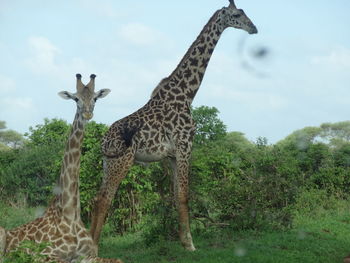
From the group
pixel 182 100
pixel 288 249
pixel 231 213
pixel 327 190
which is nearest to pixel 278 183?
pixel 231 213

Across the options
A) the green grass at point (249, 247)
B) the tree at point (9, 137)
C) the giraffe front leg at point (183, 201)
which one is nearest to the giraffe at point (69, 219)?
the green grass at point (249, 247)

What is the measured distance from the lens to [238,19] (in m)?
11.1

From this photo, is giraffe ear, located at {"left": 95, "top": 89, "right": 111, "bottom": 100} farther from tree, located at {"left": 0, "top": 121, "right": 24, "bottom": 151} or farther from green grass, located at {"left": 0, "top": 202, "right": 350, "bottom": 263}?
tree, located at {"left": 0, "top": 121, "right": 24, "bottom": 151}

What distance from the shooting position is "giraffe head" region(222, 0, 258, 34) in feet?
36.5

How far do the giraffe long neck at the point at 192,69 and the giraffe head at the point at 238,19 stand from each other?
171 mm

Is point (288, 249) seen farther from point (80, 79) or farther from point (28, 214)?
point (28, 214)

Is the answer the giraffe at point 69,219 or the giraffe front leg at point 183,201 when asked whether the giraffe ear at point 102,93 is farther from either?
the giraffe front leg at point 183,201

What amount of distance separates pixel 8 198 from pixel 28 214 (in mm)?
3495

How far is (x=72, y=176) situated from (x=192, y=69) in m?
3.84

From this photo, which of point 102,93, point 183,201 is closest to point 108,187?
point 183,201

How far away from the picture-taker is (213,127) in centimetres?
3119

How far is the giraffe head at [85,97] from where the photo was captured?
25.8 feet

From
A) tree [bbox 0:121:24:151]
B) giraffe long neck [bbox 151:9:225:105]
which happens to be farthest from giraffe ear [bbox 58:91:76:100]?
tree [bbox 0:121:24:151]

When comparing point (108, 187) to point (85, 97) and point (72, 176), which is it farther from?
point (85, 97)
